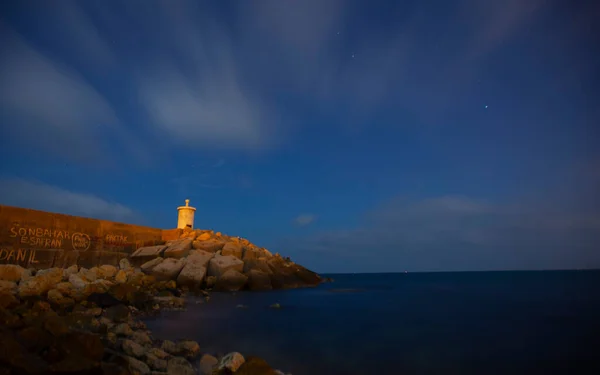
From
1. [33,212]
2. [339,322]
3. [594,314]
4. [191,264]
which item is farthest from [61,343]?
[594,314]

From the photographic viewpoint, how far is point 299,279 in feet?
88.8

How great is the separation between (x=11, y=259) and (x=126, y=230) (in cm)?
622

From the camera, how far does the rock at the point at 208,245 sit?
2027cm

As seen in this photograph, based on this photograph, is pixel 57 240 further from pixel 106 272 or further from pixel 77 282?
pixel 77 282

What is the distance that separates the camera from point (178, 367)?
4.77m

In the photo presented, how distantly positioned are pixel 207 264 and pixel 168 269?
228 cm

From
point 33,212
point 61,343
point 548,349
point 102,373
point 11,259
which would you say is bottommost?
point 548,349

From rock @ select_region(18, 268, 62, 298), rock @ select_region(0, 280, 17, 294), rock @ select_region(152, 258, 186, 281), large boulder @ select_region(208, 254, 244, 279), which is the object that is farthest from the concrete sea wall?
large boulder @ select_region(208, 254, 244, 279)

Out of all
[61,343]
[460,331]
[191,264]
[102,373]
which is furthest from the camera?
[191,264]

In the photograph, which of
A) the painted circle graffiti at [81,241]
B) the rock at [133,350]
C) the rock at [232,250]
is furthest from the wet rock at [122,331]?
the rock at [232,250]

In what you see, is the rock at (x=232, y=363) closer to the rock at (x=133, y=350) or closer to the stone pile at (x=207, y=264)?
the rock at (x=133, y=350)

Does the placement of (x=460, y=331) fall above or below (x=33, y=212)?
below

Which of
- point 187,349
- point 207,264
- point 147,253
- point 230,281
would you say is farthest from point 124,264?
point 187,349

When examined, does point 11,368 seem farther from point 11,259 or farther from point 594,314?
point 594,314
